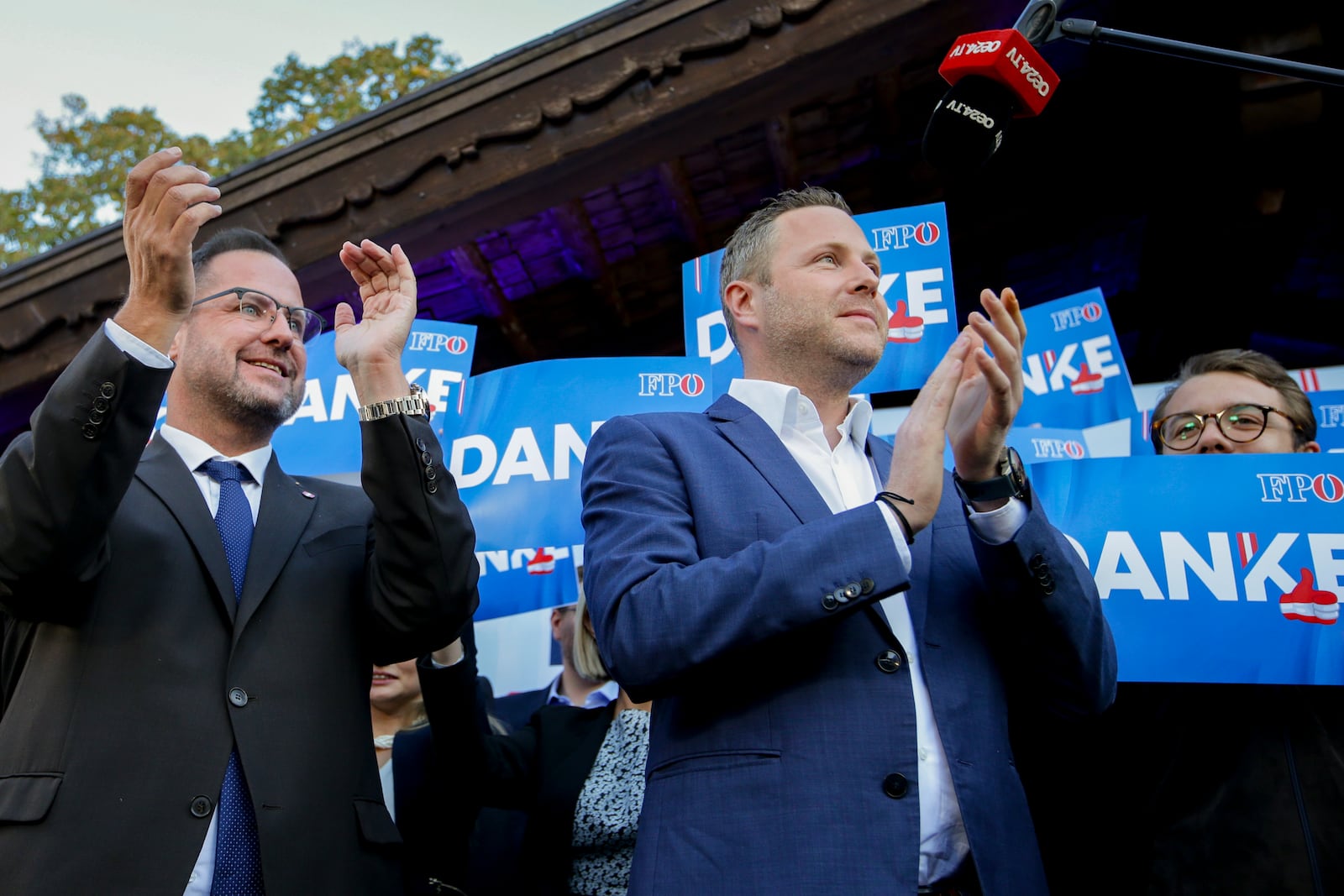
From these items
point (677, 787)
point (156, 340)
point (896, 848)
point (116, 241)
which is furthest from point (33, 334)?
point (896, 848)

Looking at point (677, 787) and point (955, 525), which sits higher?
point (955, 525)

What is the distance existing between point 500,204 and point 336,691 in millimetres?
2918

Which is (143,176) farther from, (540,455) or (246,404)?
(540,455)

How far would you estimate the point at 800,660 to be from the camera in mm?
1886

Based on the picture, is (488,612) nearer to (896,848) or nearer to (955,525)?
(955,525)

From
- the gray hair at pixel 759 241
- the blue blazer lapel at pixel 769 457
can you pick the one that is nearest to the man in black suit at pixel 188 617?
the blue blazer lapel at pixel 769 457

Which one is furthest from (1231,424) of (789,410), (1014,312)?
(789,410)

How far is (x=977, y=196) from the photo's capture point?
21.1 ft

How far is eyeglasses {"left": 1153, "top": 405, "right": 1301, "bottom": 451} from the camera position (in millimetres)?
2988

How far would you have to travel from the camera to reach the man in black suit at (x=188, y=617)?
1852 millimetres

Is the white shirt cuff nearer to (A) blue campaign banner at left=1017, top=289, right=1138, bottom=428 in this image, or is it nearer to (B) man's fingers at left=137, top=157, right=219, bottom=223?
(B) man's fingers at left=137, top=157, right=219, bottom=223

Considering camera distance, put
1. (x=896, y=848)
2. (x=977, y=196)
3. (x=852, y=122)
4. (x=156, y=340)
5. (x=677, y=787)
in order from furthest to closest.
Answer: (x=977, y=196)
(x=852, y=122)
(x=156, y=340)
(x=677, y=787)
(x=896, y=848)

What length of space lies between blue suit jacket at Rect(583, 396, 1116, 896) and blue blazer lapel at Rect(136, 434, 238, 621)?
→ 0.70 m

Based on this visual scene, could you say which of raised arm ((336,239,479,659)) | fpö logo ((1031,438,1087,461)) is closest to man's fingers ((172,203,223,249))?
raised arm ((336,239,479,659))
